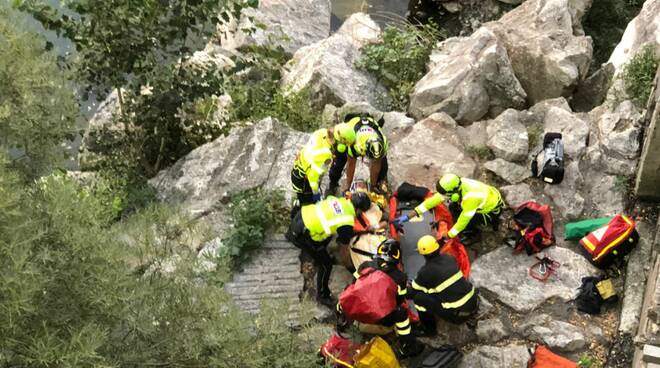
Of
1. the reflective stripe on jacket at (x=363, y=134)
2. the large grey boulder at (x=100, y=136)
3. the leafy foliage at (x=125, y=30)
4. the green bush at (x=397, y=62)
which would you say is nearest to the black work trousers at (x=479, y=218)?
the reflective stripe on jacket at (x=363, y=134)

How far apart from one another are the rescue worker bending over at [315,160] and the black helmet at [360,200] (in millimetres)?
548

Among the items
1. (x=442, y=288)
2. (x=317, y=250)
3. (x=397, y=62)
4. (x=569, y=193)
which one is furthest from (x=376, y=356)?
(x=397, y=62)

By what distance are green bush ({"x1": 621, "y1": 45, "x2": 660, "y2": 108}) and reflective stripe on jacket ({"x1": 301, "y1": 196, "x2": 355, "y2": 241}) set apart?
5.40 meters

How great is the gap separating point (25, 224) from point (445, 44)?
34.2 ft

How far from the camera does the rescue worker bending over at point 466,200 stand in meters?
8.34

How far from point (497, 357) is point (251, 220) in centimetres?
365

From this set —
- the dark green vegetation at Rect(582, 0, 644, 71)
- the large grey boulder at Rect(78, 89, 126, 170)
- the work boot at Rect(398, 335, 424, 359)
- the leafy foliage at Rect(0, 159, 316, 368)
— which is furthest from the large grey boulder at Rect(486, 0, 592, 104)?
the leafy foliage at Rect(0, 159, 316, 368)

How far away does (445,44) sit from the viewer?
13.3m

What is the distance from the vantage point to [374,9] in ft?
62.1

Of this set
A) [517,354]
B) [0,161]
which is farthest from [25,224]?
[517,354]

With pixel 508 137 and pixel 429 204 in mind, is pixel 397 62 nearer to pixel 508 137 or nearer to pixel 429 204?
pixel 508 137

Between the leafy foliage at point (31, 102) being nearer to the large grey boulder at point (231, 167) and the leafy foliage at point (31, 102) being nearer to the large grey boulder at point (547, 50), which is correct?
the large grey boulder at point (231, 167)

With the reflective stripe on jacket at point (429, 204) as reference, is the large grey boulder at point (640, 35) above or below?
above

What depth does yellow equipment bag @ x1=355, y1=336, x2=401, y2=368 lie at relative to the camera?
291 inches
